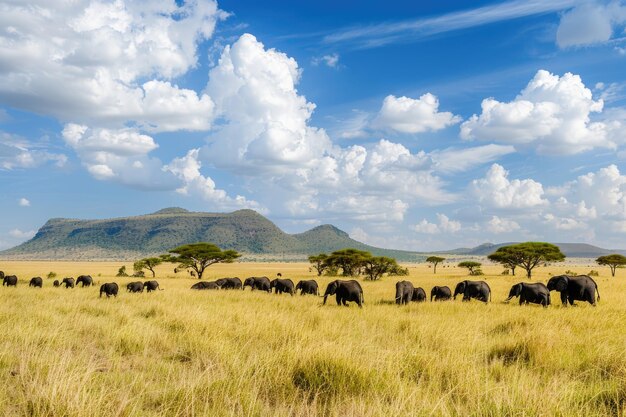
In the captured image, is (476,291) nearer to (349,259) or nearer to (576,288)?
(576,288)

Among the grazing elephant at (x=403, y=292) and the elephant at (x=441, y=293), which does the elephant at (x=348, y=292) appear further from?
the elephant at (x=441, y=293)

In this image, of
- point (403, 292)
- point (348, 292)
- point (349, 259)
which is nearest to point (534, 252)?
point (349, 259)

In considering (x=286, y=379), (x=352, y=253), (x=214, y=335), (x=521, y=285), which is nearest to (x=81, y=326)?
(x=214, y=335)

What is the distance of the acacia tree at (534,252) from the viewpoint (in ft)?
190

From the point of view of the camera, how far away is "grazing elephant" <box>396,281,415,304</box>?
18141 mm

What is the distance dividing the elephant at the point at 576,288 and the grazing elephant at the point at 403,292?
21.4ft

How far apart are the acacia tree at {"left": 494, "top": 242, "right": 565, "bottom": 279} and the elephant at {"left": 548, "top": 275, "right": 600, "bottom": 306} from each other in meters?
42.5

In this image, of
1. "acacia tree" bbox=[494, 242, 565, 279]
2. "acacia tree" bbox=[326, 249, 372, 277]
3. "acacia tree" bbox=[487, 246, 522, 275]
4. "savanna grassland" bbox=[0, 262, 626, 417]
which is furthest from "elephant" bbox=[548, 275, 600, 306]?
"acacia tree" bbox=[487, 246, 522, 275]

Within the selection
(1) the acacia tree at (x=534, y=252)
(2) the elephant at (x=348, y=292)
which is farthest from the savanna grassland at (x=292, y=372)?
(1) the acacia tree at (x=534, y=252)

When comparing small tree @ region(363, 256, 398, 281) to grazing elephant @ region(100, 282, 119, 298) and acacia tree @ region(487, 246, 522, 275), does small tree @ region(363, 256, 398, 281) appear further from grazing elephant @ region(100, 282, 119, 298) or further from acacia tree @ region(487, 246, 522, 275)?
grazing elephant @ region(100, 282, 119, 298)

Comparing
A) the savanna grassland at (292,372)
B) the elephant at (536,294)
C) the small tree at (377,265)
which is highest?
the savanna grassland at (292,372)

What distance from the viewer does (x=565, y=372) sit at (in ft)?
20.2

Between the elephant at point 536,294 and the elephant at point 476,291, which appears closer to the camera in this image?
the elephant at point 536,294

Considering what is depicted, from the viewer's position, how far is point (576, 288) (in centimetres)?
1797
